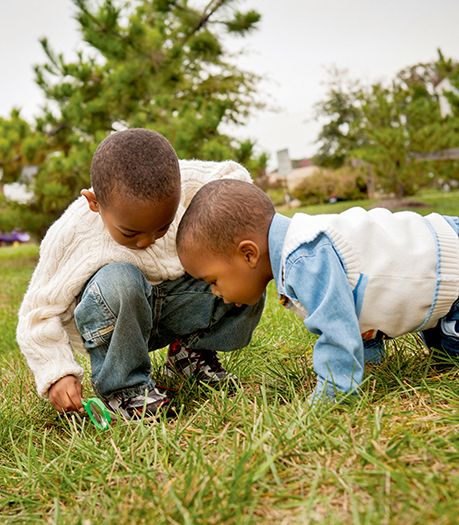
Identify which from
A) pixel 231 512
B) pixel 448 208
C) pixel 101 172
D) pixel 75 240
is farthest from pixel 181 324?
pixel 448 208

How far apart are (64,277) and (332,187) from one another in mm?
21209

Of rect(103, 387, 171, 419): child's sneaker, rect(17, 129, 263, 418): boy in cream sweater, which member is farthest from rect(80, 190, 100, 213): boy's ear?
rect(103, 387, 171, 419): child's sneaker

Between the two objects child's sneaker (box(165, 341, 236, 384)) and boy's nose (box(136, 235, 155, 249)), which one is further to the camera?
child's sneaker (box(165, 341, 236, 384))

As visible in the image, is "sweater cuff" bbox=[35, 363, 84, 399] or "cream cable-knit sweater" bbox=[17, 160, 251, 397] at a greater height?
"cream cable-knit sweater" bbox=[17, 160, 251, 397]

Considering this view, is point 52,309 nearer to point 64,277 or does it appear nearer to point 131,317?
point 64,277

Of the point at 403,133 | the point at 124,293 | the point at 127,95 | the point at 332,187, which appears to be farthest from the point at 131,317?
the point at 332,187

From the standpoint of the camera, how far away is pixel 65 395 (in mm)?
1995

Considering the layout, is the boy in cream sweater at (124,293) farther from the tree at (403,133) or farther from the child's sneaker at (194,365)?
the tree at (403,133)

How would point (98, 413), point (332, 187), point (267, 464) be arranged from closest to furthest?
1. point (267, 464)
2. point (98, 413)
3. point (332, 187)

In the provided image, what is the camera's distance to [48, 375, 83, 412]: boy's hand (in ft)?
6.53

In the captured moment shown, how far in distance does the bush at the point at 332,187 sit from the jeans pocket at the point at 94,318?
68.4ft

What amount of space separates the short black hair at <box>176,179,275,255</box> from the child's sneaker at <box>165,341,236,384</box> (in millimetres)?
543

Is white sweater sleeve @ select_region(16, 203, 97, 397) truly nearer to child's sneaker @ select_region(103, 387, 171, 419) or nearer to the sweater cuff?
the sweater cuff

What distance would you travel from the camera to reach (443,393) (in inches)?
64.4
